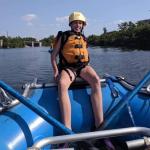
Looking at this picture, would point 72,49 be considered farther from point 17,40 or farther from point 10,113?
point 17,40

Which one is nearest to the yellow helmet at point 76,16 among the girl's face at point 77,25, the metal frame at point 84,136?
the girl's face at point 77,25

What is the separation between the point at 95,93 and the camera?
4.81 m

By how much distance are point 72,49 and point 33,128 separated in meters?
1.55

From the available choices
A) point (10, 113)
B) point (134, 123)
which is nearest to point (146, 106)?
point (134, 123)

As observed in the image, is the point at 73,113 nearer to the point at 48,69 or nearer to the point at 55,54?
the point at 55,54

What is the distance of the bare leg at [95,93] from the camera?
468 cm

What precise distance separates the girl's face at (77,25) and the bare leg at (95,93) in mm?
616

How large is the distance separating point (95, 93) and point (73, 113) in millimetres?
385

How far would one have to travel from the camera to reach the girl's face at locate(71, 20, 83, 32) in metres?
5.16

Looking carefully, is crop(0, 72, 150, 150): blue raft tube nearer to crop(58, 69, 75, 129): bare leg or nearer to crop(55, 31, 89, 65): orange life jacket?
crop(58, 69, 75, 129): bare leg

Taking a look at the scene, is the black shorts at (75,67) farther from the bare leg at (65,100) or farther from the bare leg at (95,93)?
the bare leg at (65,100)

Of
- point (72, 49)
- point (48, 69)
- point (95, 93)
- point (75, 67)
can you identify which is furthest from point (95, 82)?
point (48, 69)

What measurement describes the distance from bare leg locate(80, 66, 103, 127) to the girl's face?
616mm

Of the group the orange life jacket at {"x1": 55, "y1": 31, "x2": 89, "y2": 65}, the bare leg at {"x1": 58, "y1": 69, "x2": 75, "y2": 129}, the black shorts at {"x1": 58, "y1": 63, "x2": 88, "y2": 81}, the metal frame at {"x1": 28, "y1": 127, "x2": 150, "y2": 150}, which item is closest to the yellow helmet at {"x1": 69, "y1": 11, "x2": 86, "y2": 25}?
the orange life jacket at {"x1": 55, "y1": 31, "x2": 89, "y2": 65}
